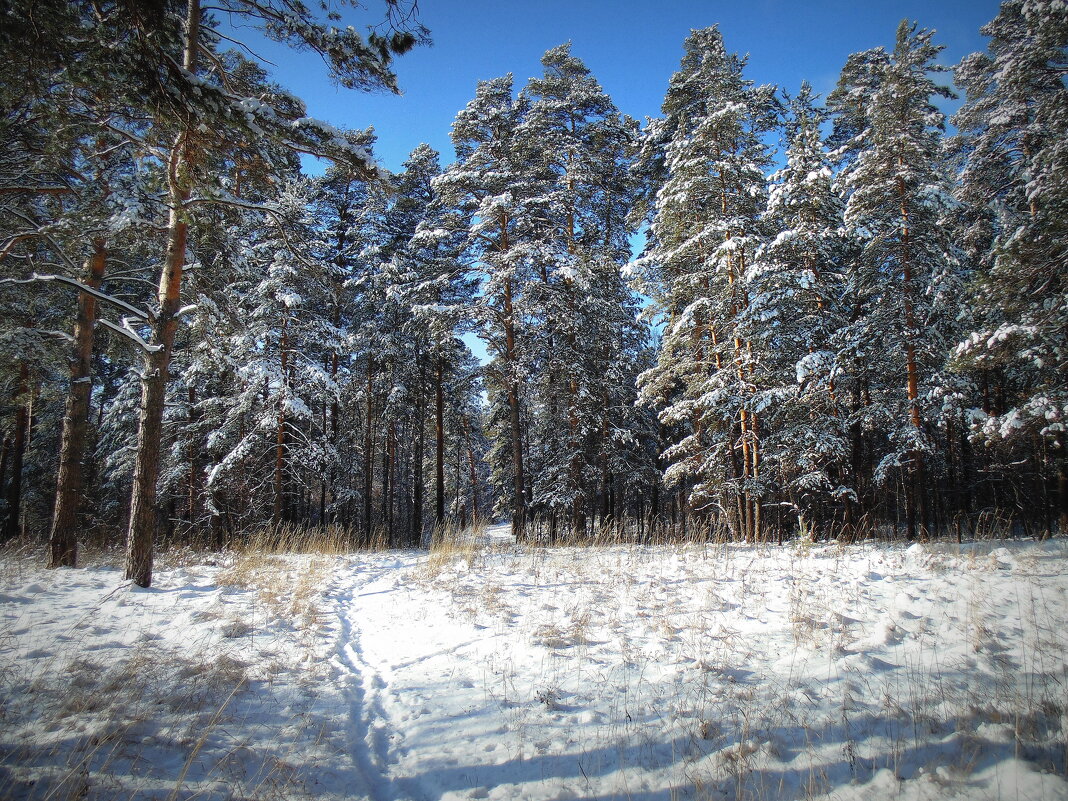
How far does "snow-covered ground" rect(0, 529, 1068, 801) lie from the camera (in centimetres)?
286

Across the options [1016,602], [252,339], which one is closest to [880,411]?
[1016,602]

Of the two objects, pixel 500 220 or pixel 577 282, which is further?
pixel 500 220

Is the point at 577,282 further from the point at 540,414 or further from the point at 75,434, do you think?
the point at 75,434

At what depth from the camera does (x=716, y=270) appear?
11867 millimetres

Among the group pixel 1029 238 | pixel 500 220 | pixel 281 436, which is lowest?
pixel 281 436

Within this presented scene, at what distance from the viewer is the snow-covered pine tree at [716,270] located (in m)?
11.6

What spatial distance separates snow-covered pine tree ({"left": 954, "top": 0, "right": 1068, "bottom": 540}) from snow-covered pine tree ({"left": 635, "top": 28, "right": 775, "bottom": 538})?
464 centimetres

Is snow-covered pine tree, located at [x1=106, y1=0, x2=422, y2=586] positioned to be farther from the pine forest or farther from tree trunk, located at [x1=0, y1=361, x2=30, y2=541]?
tree trunk, located at [x1=0, y1=361, x2=30, y2=541]

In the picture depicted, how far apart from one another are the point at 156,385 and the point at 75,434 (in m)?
3.59

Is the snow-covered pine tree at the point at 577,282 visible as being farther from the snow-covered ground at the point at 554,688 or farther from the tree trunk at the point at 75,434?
the tree trunk at the point at 75,434

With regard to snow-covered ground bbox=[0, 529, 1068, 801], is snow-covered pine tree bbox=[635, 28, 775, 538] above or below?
above

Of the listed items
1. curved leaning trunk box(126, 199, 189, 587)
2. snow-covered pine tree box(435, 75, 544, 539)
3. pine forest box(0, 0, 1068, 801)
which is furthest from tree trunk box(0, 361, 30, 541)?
snow-covered pine tree box(435, 75, 544, 539)

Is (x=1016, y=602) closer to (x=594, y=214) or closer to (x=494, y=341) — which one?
(x=494, y=341)

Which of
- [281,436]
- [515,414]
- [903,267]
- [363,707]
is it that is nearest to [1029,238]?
[903,267]
